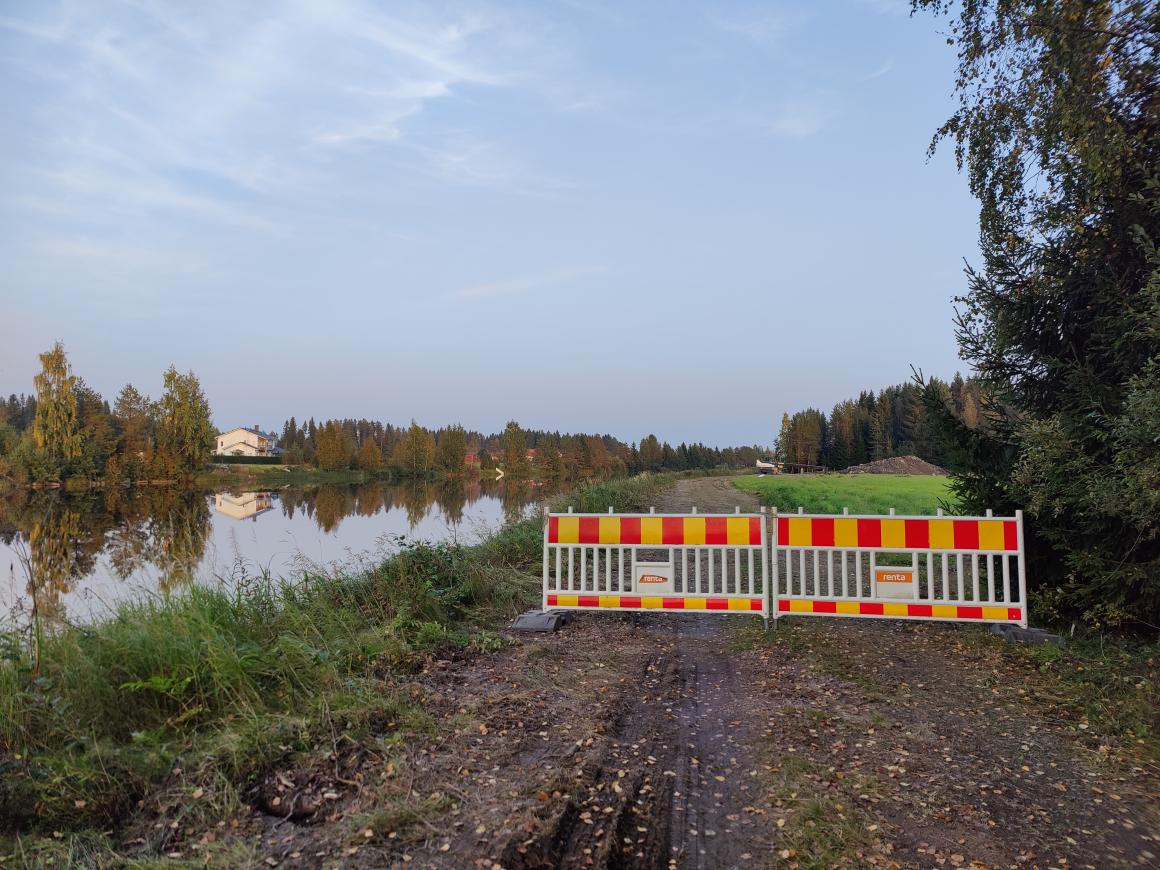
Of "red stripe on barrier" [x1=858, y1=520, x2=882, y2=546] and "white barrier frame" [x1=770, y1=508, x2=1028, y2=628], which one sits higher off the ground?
"red stripe on barrier" [x1=858, y1=520, x2=882, y2=546]

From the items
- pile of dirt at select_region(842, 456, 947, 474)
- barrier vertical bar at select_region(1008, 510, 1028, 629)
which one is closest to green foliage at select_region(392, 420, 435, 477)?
pile of dirt at select_region(842, 456, 947, 474)

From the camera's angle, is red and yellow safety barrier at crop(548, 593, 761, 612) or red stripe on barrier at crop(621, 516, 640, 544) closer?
red and yellow safety barrier at crop(548, 593, 761, 612)

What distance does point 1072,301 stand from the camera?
22.0 feet

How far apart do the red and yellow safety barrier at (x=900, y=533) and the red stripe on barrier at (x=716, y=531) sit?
0.62m

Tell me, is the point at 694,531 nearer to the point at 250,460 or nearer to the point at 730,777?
the point at 730,777

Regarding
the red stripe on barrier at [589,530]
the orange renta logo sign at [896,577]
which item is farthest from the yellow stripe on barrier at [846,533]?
the red stripe on barrier at [589,530]

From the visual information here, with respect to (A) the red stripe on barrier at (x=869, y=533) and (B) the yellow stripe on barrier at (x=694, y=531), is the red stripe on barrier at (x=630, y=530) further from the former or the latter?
(A) the red stripe on barrier at (x=869, y=533)

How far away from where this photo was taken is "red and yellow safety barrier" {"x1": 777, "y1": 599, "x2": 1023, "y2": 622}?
678 centimetres

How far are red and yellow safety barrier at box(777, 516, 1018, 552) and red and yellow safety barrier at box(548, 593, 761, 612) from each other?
2.79 feet

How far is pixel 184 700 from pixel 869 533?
641cm

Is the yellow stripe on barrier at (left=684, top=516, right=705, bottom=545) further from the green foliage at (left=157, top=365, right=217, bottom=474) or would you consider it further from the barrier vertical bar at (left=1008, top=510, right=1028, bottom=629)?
the green foliage at (left=157, top=365, right=217, bottom=474)

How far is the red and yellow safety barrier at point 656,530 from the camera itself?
7383 mm

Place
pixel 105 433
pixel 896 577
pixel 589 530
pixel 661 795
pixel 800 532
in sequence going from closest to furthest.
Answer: pixel 661 795 → pixel 896 577 → pixel 800 532 → pixel 589 530 → pixel 105 433

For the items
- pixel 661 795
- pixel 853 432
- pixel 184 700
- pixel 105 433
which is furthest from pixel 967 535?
pixel 853 432
